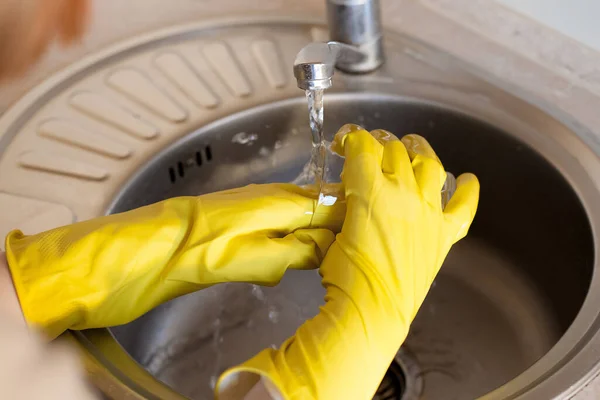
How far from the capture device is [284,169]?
0.84 meters

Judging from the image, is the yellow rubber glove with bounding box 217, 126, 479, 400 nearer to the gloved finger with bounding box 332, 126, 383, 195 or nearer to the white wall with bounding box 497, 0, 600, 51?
the gloved finger with bounding box 332, 126, 383, 195

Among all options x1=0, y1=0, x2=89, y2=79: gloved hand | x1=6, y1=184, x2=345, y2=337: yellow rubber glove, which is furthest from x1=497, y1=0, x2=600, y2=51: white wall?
x1=0, y1=0, x2=89, y2=79: gloved hand

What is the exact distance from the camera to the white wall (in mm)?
798

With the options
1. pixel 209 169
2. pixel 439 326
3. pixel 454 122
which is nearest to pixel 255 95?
pixel 209 169

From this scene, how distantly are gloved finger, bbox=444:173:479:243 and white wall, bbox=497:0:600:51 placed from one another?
353mm

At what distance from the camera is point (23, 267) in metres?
0.51

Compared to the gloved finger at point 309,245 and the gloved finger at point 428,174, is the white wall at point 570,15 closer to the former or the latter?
the gloved finger at point 428,174

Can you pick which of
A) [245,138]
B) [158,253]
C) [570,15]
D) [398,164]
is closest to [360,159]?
[398,164]

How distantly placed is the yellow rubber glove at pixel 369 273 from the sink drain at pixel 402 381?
209 millimetres

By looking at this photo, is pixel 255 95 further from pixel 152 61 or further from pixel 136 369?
pixel 136 369

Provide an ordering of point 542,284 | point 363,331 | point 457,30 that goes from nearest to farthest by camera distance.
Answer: point 363,331 → point 542,284 → point 457,30

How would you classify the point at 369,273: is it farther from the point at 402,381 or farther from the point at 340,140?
the point at 402,381

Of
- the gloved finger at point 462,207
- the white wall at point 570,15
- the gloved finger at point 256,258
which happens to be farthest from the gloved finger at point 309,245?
the white wall at point 570,15

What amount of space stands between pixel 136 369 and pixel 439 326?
0.38 meters
